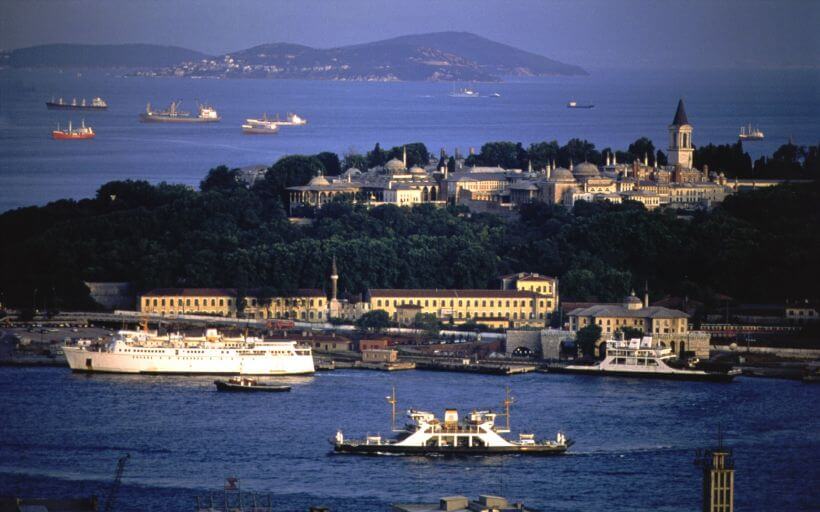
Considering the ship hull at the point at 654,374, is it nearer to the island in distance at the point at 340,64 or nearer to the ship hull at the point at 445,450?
the ship hull at the point at 445,450

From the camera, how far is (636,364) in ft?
146

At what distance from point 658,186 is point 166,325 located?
16927 millimetres

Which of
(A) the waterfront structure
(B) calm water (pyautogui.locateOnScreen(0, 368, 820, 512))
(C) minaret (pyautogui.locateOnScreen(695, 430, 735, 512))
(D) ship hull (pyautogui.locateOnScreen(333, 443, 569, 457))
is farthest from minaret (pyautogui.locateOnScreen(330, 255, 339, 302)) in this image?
(C) minaret (pyautogui.locateOnScreen(695, 430, 735, 512))

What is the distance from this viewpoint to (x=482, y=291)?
51.0 metres

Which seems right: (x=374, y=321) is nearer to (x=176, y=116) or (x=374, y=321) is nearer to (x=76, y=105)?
(x=176, y=116)

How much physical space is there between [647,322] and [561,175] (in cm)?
1473

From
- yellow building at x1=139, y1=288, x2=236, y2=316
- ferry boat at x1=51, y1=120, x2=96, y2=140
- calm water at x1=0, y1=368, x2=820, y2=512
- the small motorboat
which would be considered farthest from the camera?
ferry boat at x1=51, y1=120, x2=96, y2=140

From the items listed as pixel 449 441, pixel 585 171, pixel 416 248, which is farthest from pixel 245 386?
pixel 585 171

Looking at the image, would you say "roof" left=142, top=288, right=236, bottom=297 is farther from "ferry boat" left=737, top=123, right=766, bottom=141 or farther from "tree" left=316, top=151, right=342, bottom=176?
"ferry boat" left=737, top=123, right=766, bottom=141

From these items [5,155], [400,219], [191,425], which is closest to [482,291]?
[400,219]

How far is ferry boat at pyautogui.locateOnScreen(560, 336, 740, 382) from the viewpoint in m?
44.1

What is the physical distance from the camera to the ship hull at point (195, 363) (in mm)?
44250

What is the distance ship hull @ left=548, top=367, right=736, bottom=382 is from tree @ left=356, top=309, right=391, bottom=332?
206 inches

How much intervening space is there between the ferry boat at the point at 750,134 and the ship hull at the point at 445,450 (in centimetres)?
4890
